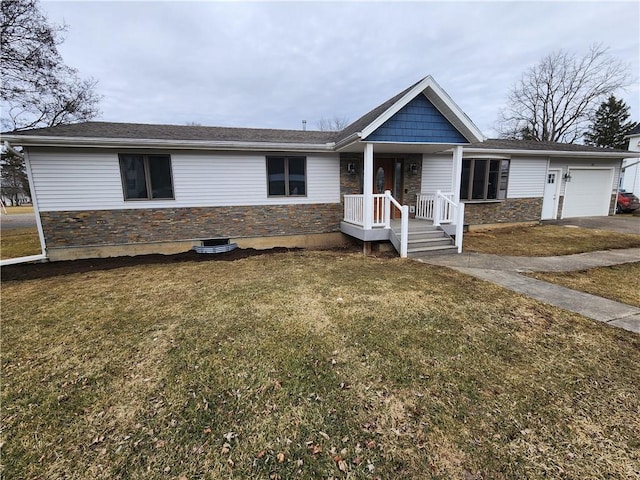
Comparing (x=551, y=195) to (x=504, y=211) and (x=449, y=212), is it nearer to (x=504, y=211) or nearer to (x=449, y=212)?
(x=504, y=211)

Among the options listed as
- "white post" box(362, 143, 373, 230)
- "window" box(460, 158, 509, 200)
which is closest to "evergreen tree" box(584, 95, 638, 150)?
"window" box(460, 158, 509, 200)

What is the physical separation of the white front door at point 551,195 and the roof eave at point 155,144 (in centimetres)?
1090

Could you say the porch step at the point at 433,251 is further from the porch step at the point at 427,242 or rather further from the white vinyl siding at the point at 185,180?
the white vinyl siding at the point at 185,180

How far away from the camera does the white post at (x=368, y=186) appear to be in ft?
25.4

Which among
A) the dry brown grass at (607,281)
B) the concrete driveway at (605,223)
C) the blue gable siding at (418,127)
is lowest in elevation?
the dry brown grass at (607,281)

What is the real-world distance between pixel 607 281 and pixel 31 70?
80.1 feet

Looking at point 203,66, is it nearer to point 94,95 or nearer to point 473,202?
point 94,95

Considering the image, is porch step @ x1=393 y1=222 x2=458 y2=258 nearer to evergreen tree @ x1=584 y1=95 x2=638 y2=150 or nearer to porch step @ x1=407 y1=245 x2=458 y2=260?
porch step @ x1=407 y1=245 x2=458 y2=260

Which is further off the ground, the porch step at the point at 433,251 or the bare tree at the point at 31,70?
the bare tree at the point at 31,70

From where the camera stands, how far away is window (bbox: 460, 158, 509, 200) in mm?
11258

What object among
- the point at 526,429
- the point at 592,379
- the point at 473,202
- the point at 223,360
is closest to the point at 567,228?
the point at 473,202

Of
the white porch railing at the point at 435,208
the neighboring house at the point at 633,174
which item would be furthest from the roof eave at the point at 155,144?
the neighboring house at the point at 633,174

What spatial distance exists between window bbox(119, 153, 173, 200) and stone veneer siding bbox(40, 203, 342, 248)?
0.49 m

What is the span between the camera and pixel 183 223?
8594mm
